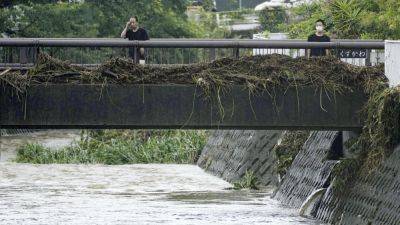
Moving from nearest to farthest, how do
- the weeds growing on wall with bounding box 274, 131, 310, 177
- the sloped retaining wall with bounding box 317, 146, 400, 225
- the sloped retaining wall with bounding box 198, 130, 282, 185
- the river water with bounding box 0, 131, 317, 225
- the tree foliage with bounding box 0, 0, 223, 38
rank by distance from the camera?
the sloped retaining wall with bounding box 317, 146, 400, 225
the river water with bounding box 0, 131, 317, 225
the weeds growing on wall with bounding box 274, 131, 310, 177
the sloped retaining wall with bounding box 198, 130, 282, 185
the tree foliage with bounding box 0, 0, 223, 38

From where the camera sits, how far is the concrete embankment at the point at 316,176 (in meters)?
20.4

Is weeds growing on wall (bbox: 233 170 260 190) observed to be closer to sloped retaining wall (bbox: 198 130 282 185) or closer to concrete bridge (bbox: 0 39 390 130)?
sloped retaining wall (bbox: 198 130 282 185)

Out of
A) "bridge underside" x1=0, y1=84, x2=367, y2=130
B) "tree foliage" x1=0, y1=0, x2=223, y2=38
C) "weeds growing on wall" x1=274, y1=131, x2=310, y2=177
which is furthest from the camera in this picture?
"tree foliage" x1=0, y1=0, x2=223, y2=38

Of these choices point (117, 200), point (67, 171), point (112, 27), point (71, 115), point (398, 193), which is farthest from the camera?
point (112, 27)

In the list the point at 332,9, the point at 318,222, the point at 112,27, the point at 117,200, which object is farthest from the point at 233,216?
the point at 112,27

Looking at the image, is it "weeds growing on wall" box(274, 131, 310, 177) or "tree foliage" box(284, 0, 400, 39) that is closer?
"weeds growing on wall" box(274, 131, 310, 177)

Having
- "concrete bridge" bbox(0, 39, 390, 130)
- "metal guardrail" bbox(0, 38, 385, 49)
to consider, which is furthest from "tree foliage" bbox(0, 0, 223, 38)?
"concrete bridge" bbox(0, 39, 390, 130)

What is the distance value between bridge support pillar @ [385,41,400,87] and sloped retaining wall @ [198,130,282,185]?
12.1 metres

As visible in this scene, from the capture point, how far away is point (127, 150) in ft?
154

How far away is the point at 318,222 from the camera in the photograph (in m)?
24.6

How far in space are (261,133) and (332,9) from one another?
12.8ft

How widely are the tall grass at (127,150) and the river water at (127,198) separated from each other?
74.2 inches

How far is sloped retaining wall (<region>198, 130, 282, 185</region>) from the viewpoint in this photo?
34.9m

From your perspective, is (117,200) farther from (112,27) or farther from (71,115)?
(112,27)
